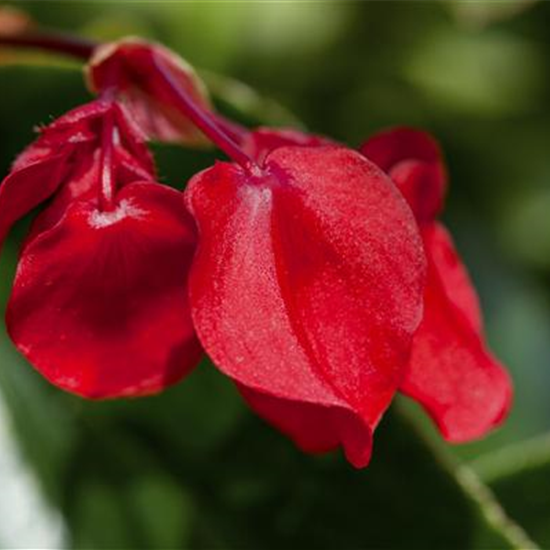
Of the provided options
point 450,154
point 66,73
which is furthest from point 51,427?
point 450,154

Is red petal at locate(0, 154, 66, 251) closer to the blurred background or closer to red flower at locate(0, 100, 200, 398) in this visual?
red flower at locate(0, 100, 200, 398)

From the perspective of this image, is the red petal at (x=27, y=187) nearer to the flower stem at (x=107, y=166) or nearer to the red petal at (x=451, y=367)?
the flower stem at (x=107, y=166)

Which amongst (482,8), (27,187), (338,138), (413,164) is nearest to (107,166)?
(27,187)

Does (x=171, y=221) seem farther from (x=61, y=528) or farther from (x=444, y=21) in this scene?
(x=444, y=21)

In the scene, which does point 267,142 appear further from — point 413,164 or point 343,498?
point 343,498

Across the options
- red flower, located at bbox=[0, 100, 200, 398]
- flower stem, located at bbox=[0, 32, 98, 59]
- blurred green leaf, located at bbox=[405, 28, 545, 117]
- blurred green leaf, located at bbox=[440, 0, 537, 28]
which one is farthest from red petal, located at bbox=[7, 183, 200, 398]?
blurred green leaf, located at bbox=[405, 28, 545, 117]
